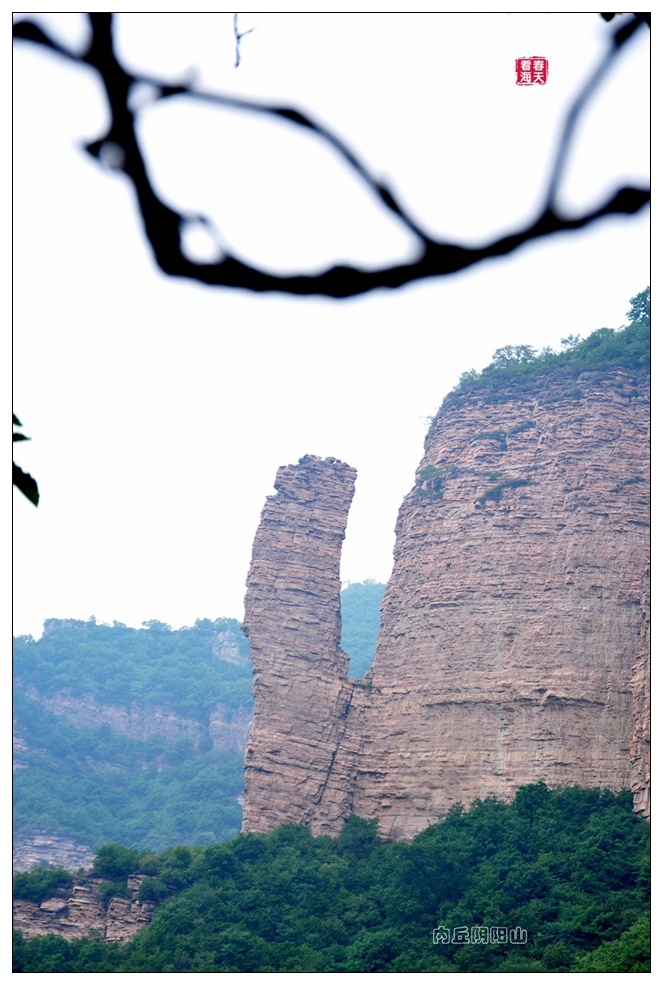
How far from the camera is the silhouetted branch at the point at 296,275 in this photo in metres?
2.36

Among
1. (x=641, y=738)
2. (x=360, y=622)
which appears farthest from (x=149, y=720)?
(x=641, y=738)

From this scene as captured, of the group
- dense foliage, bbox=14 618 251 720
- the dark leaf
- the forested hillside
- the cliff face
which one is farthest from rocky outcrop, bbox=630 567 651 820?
dense foliage, bbox=14 618 251 720

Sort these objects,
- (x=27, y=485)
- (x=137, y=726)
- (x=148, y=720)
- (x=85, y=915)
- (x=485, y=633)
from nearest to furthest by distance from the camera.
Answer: (x=27, y=485)
(x=85, y=915)
(x=485, y=633)
(x=137, y=726)
(x=148, y=720)

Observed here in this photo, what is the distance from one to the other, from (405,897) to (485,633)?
6.22 m

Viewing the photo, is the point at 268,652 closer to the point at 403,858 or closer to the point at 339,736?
the point at 339,736

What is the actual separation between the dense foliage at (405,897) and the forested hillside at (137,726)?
2116cm

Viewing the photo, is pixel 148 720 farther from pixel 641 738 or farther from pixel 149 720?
pixel 641 738

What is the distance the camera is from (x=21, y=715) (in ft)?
179

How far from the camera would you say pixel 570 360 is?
3192cm

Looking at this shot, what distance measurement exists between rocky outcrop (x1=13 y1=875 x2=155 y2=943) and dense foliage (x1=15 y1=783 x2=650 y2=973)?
1.79ft

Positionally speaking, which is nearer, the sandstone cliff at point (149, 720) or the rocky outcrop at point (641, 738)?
the rocky outcrop at point (641, 738)

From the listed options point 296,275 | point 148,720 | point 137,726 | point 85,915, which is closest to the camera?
point 296,275

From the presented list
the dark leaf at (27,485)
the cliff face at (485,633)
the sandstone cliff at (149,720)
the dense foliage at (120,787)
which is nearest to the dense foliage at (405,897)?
the cliff face at (485,633)

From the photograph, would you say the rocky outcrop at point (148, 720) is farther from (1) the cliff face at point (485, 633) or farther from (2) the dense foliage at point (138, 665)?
(1) the cliff face at point (485, 633)
